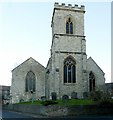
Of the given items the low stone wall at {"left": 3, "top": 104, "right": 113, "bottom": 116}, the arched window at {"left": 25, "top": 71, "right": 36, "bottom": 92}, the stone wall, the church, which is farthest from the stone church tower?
the low stone wall at {"left": 3, "top": 104, "right": 113, "bottom": 116}

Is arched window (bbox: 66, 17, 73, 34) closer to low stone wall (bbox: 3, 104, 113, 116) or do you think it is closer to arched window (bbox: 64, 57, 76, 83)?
arched window (bbox: 64, 57, 76, 83)

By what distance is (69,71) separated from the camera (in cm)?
4088

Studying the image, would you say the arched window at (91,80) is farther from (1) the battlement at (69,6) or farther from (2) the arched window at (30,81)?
(1) the battlement at (69,6)

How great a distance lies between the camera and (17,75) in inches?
1758

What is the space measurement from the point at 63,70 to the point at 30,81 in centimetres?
788

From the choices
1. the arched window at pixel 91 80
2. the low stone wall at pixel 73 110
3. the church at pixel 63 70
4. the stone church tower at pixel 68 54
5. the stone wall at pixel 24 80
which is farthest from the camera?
the stone wall at pixel 24 80

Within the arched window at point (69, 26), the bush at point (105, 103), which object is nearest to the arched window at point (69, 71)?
the arched window at point (69, 26)

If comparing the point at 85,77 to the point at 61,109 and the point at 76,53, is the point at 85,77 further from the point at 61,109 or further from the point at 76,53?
the point at 61,109

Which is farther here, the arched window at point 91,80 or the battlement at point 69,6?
the arched window at point 91,80

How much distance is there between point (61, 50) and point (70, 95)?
767cm

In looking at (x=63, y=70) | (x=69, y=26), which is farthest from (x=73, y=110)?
(x=69, y=26)

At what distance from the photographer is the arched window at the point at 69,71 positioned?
133 ft

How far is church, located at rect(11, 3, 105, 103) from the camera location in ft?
132

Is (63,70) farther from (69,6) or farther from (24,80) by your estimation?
(69,6)
